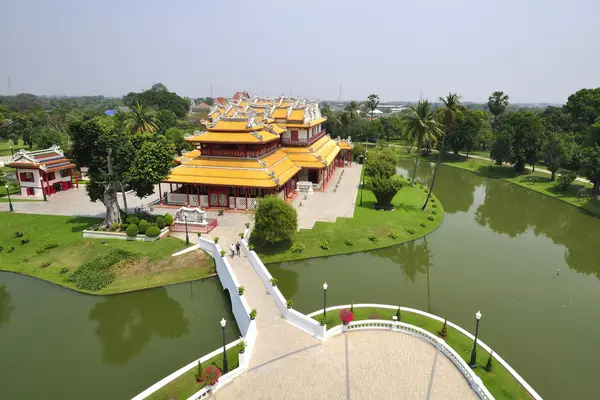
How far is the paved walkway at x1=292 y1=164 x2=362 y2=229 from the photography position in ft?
108

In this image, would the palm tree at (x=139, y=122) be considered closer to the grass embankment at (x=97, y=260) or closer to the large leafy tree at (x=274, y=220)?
the grass embankment at (x=97, y=260)

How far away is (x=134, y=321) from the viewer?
19.7 metres

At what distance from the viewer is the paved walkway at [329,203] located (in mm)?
33000

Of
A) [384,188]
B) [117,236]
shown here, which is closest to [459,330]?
[384,188]

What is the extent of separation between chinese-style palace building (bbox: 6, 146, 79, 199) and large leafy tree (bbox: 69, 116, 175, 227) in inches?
501

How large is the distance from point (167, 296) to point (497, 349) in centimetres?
1796

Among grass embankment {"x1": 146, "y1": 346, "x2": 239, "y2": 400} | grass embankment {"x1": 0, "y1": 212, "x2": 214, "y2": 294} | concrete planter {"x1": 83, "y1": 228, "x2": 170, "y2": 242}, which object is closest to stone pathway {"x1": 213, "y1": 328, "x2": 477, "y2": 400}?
grass embankment {"x1": 146, "y1": 346, "x2": 239, "y2": 400}

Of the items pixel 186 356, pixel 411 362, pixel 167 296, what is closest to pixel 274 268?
pixel 167 296

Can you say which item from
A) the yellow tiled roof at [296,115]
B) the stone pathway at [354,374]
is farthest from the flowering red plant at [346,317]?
the yellow tiled roof at [296,115]

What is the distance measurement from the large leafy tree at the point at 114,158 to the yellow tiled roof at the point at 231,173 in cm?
426

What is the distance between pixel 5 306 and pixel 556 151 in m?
60.0

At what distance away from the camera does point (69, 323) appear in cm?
1931

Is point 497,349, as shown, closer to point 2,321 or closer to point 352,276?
point 352,276

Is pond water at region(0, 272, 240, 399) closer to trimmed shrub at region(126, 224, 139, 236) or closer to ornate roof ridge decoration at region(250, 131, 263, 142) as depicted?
trimmed shrub at region(126, 224, 139, 236)
